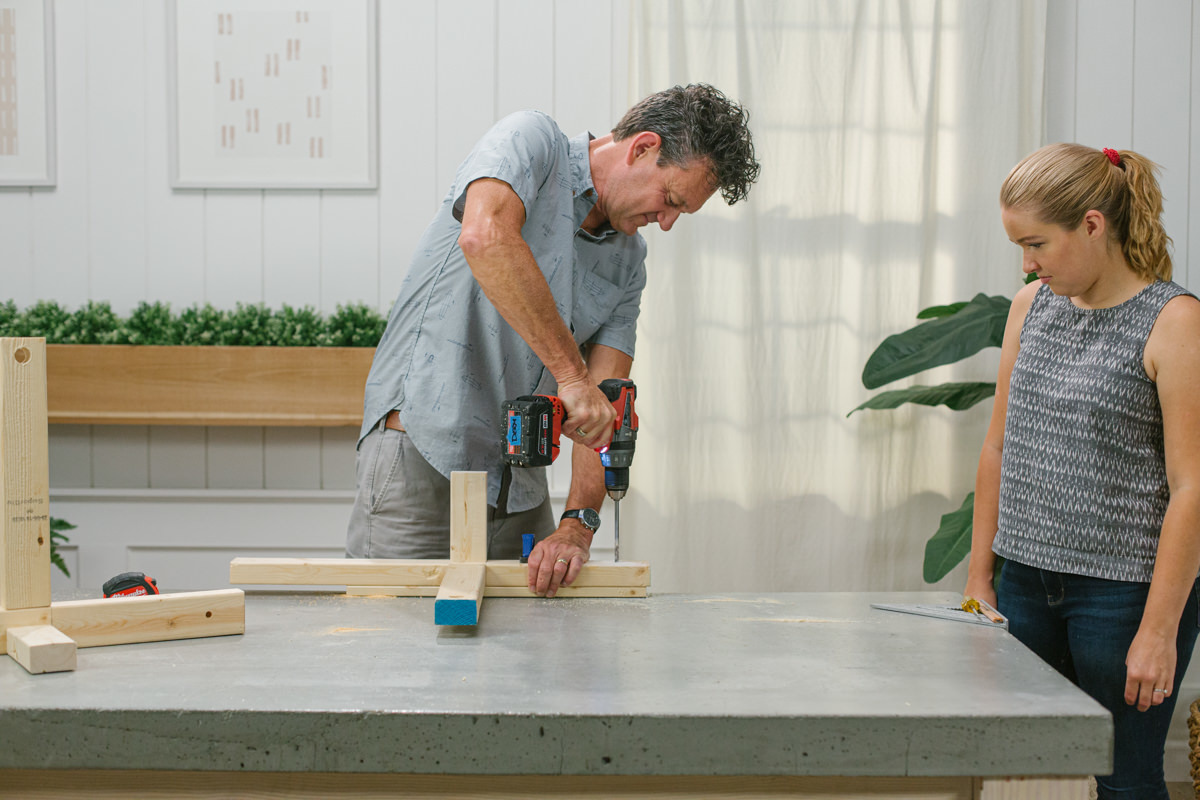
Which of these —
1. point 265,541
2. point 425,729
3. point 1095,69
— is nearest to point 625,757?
point 425,729

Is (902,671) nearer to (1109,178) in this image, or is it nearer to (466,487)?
(466,487)

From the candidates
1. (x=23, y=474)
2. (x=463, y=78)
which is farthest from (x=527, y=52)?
(x=23, y=474)

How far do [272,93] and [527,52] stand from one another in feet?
2.48

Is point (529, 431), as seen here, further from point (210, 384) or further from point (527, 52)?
point (527, 52)

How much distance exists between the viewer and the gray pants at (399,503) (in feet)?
5.73

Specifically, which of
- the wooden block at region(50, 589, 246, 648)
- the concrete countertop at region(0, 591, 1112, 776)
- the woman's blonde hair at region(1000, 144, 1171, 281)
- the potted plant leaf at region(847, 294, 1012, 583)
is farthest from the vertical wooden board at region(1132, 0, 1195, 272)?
the wooden block at region(50, 589, 246, 648)

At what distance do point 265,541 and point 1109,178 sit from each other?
7.77 feet

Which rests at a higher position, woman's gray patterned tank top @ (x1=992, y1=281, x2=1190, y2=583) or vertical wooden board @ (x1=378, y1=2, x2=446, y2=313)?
vertical wooden board @ (x1=378, y1=2, x2=446, y2=313)

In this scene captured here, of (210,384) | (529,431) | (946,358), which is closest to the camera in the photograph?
(529,431)

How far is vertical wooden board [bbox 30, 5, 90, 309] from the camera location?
9.18ft

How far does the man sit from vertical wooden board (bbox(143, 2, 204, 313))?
134cm

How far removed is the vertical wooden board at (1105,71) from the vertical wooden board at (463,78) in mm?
1747

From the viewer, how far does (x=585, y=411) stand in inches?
Answer: 60.3

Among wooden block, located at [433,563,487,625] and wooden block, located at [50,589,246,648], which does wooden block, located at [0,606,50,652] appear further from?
wooden block, located at [433,563,487,625]
